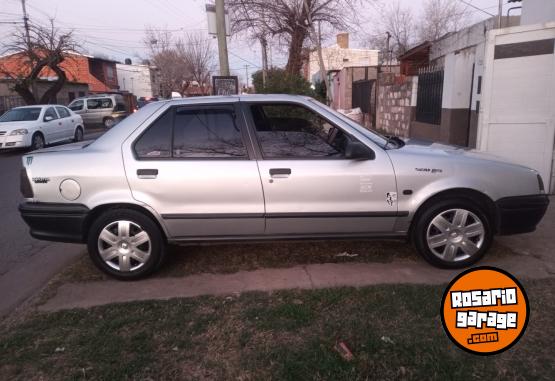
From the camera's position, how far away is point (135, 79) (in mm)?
52969

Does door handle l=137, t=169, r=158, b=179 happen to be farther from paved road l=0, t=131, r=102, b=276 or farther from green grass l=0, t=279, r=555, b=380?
paved road l=0, t=131, r=102, b=276

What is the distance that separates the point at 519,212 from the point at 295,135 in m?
2.13

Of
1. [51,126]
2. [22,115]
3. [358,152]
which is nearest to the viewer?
[358,152]

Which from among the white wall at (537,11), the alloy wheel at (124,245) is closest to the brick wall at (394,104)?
the white wall at (537,11)

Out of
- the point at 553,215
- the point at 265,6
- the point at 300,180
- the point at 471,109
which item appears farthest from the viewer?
the point at 265,6

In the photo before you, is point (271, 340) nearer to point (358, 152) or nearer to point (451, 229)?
point (358, 152)

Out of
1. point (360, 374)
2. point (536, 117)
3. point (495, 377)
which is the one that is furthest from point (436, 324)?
point (536, 117)

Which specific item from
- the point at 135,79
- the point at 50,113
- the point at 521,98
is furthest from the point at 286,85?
the point at 135,79

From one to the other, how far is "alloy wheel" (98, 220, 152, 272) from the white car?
11.1m

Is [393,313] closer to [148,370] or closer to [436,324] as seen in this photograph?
[436,324]

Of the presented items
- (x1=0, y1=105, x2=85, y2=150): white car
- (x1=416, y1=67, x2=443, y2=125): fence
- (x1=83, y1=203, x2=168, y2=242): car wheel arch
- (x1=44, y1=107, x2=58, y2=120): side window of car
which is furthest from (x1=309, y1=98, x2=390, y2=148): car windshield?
(x1=44, y1=107, x2=58, y2=120): side window of car

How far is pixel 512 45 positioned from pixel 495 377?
517 centimetres

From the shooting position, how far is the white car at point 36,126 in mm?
12914

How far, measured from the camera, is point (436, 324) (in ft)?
9.76
